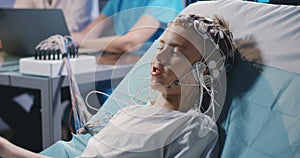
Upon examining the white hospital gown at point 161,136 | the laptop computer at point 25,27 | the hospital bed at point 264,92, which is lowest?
the laptop computer at point 25,27

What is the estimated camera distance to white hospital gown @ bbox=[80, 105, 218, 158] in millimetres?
1005

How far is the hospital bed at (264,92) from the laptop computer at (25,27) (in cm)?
100

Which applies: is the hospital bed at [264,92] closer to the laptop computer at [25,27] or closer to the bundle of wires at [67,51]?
the bundle of wires at [67,51]

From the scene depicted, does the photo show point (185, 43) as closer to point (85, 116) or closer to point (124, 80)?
point (124, 80)

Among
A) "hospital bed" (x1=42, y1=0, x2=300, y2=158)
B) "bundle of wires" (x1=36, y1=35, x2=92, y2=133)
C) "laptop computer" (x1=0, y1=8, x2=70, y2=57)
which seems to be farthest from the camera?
"laptop computer" (x1=0, y1=8, x2=70, y2=57)

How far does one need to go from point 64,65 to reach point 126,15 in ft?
1.87

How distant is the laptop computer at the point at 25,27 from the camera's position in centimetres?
207

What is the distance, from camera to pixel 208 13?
127 centimetres

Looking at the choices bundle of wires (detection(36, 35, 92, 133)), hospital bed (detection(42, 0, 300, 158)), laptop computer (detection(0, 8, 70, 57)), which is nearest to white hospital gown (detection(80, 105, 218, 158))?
hospital bed (detection(42, 0, 300, 158))

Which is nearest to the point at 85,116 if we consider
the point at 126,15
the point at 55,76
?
the point at 126,15

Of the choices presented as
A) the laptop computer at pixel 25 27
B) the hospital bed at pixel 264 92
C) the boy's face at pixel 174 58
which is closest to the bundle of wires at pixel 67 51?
the laptop computer at pixel 25 27

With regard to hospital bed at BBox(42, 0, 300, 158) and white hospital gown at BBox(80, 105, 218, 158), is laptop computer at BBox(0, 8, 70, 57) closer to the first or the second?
hospital bed at BBox(42, 0, 300, 158)

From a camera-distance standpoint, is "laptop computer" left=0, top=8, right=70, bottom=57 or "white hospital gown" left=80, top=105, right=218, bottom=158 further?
"laptop computer" left=0, top=8, right=70, bottom=57

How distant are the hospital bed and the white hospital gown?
0.23 feet
